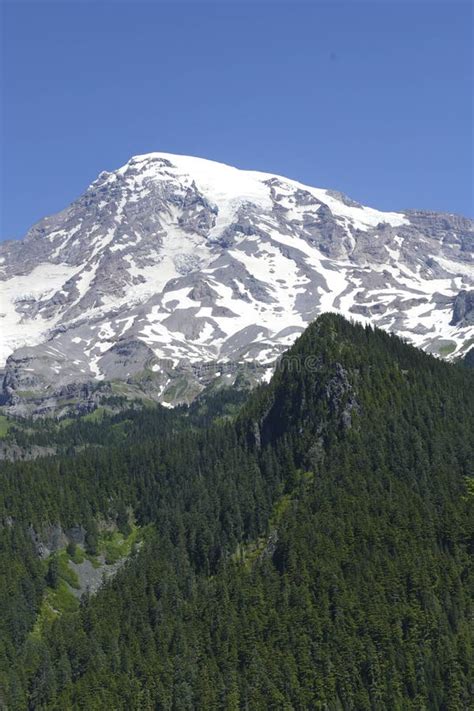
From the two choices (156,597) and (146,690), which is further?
(156,597)

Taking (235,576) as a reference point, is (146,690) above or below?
below

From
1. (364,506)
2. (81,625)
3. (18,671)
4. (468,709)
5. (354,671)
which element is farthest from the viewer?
(364,506)

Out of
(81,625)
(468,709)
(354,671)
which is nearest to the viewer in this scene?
(468,709)

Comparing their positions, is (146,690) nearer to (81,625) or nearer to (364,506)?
(81,625)

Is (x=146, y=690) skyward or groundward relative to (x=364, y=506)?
groundward

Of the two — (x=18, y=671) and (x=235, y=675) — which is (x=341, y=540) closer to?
(x=235, y=675)

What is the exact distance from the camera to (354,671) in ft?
525

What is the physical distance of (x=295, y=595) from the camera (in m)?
178

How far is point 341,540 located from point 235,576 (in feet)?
68.0

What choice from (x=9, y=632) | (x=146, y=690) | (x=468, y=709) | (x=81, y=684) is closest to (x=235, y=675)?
(x=146, y=690)

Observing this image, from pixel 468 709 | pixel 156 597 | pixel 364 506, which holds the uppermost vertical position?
pixel 364 506

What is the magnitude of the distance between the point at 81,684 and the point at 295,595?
3866cm

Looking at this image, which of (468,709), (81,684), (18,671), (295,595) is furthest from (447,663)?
(18,671)

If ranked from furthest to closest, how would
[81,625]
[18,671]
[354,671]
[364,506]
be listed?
[364,506], [81,625], [18,671], [354,671]
